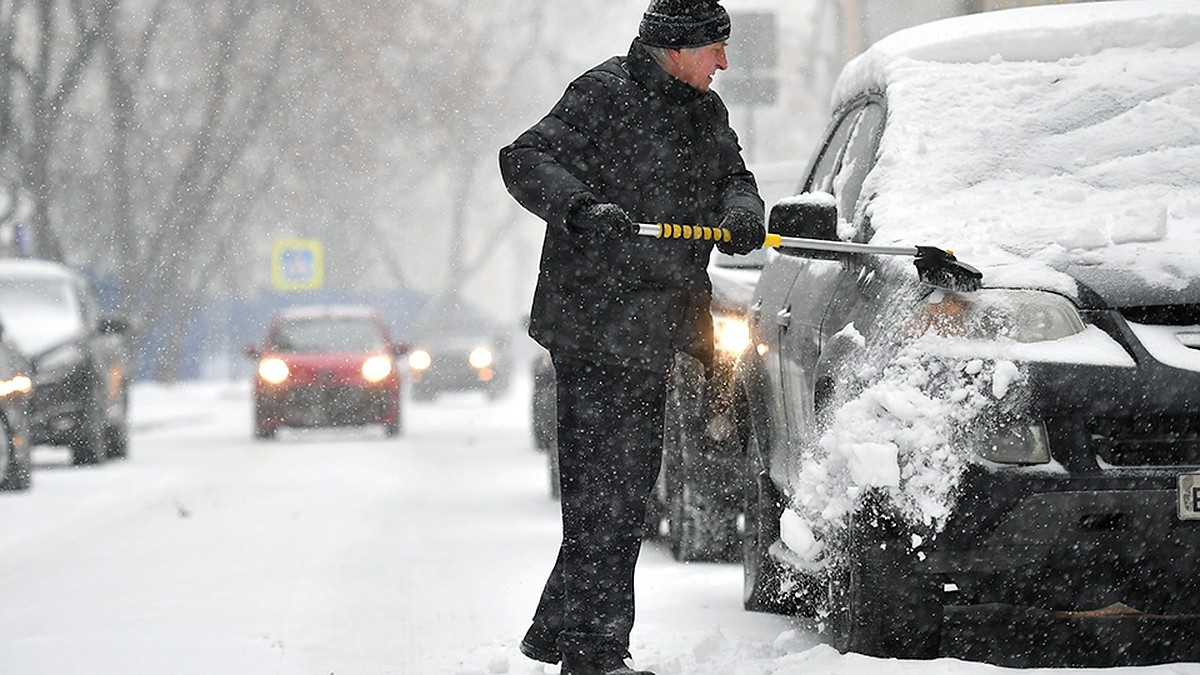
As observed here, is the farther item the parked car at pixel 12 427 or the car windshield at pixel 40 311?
the car windshield at pixel 40 311

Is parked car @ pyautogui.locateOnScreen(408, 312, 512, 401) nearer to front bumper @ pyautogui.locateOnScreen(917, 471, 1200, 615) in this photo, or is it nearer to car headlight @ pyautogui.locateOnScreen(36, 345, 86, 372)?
car headlight @ pyautogui.locateOnScreen(36, 345, 86, 372)

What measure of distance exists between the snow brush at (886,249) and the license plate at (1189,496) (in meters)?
0.65

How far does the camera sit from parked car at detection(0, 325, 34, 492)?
44.5ft

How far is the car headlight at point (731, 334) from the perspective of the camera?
7.89m

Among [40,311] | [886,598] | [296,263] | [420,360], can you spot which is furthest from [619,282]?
[296,263]

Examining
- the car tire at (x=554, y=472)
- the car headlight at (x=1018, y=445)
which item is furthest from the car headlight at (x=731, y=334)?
the car tire at (x=554, y=472)

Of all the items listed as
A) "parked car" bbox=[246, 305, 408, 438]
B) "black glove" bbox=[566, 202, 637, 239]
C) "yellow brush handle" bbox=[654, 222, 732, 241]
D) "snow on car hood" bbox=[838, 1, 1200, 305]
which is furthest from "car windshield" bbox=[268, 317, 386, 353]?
"black glove" bbox=[566, 202, 637, 239]

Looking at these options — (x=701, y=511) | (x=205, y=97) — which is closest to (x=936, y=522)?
(x=701, y=511)

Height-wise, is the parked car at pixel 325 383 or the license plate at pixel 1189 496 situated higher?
the license plate at pixel 1189 496

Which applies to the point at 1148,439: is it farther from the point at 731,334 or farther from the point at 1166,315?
the point at 731,334

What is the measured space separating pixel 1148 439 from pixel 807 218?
3.71 feet

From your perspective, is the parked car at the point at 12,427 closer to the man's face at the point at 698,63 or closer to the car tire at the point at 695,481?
the car tire at the point at 695,481

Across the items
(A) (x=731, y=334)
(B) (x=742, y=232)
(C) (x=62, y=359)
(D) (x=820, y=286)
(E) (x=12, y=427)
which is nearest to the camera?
(B) (x=742, y=232)

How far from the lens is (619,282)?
16.9ft
